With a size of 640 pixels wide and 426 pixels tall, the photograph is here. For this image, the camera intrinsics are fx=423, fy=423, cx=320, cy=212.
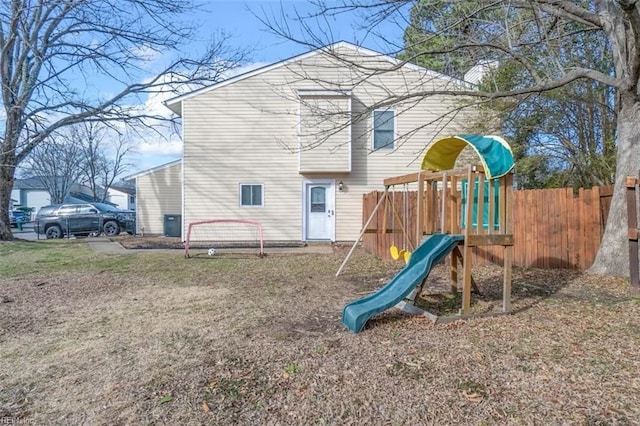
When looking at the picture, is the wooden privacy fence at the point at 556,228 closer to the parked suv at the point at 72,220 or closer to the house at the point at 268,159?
the house at the point at 268,159

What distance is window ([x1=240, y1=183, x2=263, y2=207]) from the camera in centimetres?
1380

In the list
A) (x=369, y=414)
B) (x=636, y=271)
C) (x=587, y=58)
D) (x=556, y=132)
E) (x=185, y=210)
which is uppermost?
(x=587, y=58)

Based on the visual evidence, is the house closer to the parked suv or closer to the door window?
the door window

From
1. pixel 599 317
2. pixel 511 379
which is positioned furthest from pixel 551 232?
pixel 511 379

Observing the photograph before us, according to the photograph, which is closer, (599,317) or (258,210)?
(599,317)

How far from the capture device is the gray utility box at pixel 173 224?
15.9 metres

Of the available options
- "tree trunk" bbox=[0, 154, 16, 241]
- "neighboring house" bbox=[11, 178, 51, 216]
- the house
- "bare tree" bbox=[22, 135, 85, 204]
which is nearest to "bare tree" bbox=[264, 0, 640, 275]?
the house

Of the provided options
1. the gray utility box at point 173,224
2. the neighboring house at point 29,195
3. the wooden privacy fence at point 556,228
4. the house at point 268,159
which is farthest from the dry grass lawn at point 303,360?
the neighboring house at point 29,195

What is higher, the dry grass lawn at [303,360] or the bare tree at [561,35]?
the bare tree at [561,35]

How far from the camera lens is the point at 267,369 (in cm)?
337

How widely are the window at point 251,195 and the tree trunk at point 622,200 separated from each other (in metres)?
9.60

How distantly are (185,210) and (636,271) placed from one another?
1177 cm

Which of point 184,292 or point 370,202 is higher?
point 370,202

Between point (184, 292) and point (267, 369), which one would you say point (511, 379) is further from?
point (184, 292)
